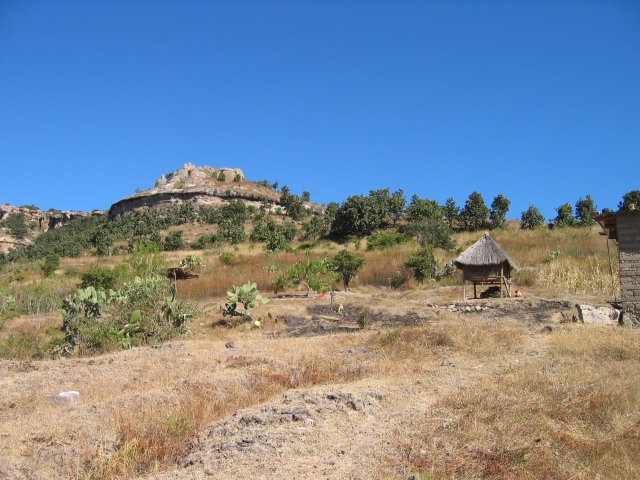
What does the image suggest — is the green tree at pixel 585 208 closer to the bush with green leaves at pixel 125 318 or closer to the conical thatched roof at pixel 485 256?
the conical thatched roof at pixel 485 256

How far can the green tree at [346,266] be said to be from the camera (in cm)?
2006

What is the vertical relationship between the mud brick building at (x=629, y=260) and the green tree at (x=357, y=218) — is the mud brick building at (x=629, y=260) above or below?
below

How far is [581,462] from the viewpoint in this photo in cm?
438

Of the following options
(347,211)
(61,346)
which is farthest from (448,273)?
(347,211)

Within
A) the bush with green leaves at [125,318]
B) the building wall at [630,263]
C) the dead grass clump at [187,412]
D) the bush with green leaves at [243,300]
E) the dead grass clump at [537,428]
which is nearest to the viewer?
the dead grass clump at [537,428]

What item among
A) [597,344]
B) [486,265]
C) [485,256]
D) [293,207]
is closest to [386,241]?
[485,256]

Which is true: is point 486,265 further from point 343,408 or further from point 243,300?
point 343,408

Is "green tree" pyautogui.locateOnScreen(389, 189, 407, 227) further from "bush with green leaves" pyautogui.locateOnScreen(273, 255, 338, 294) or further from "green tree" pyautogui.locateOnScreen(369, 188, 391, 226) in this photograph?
"bush with green leaves" pyautogui.locateOnScreen(273, 255, 338, 294)

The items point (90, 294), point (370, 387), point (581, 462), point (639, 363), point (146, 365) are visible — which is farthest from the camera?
point (90, 294)

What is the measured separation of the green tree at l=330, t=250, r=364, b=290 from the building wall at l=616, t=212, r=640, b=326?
10.4 meters

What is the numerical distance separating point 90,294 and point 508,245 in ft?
65.8

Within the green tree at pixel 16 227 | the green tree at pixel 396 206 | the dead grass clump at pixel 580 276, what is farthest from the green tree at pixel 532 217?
the green tree at pixel 16 227

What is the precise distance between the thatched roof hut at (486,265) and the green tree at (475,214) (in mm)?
24910

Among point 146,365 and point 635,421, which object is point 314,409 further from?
point 146,365
